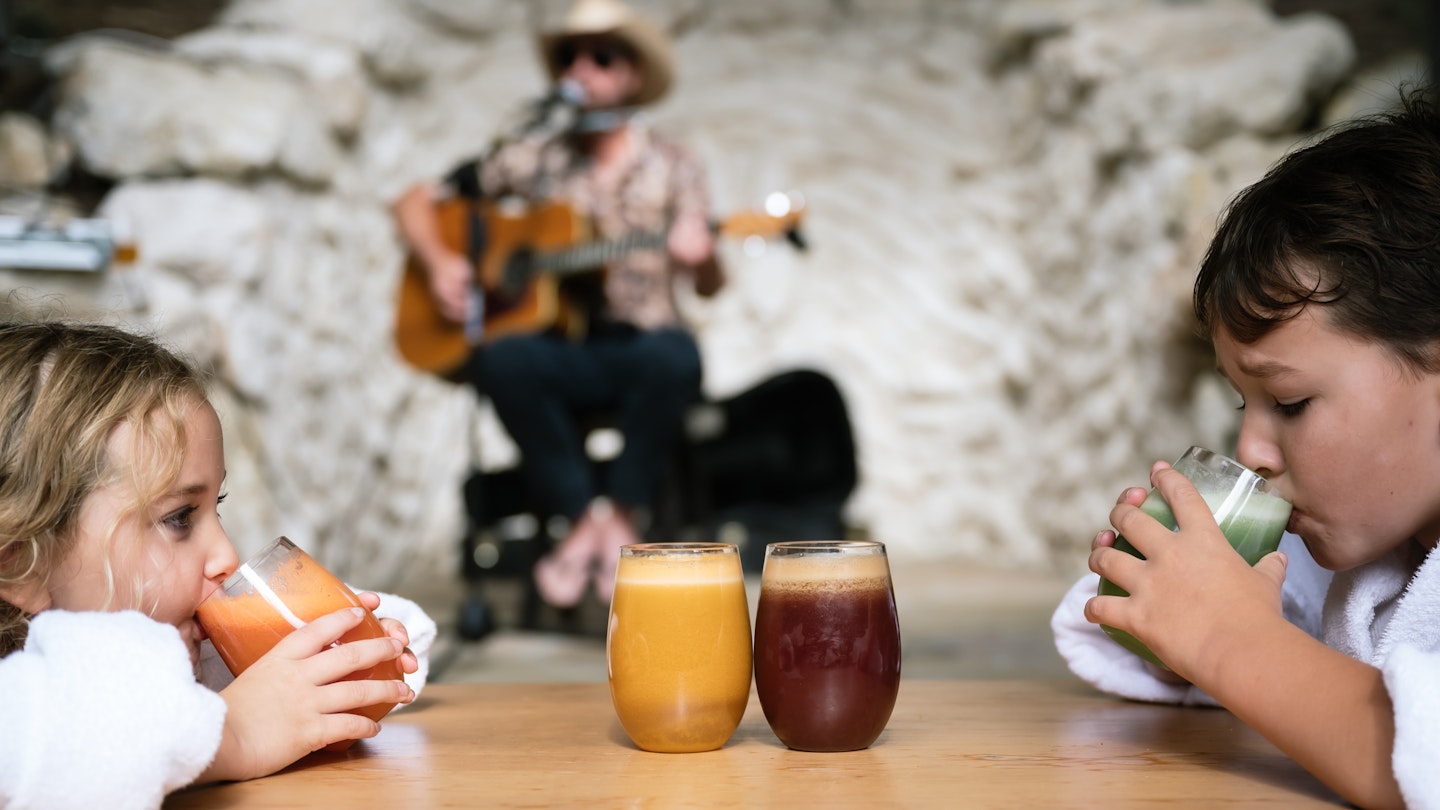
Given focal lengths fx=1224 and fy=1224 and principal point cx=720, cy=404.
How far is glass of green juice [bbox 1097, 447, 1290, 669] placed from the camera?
73 centimetres

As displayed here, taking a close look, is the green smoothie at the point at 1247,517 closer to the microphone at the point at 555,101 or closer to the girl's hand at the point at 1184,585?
the girl's hand at the point at 1184,585

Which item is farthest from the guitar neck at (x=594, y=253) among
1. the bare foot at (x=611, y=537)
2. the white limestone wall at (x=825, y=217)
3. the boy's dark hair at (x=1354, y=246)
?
the boy's dark hair at (x=1354, y=246)

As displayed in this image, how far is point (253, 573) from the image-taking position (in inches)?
27.9

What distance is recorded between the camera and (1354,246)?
764 millimetres

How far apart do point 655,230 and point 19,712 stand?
2232 millimetres

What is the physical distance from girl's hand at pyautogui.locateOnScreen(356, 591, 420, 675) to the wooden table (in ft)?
0.13

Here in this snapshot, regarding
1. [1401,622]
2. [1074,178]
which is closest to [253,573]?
[1401,622]

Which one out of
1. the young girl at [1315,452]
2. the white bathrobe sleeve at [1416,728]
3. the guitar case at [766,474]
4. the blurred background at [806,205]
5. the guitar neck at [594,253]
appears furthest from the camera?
the guitar case at [766,474]

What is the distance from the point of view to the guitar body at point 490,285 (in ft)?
8.94

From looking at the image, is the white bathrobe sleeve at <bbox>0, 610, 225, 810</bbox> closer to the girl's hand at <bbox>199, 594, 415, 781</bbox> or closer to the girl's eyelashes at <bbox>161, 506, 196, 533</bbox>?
the girl's hand at <bbox>199, 594, 415, 781</bbox>

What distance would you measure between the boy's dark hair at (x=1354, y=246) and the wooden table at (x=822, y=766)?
0.87 ft

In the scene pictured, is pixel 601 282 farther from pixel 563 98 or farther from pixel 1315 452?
pixel 1315 452

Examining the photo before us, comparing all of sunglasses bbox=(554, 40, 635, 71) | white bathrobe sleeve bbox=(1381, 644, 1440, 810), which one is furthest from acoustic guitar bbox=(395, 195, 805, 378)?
white bathrobe sleeve bbox=(1381, 644, 1440, 810)

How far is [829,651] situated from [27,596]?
18.9 inches
